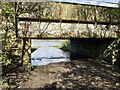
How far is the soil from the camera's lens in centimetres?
789

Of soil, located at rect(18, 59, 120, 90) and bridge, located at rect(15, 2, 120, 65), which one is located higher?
bridge, located at rect(15, 2, 120, 65)

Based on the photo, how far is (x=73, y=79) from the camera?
880cm

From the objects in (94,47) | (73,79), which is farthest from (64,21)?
(94,47)

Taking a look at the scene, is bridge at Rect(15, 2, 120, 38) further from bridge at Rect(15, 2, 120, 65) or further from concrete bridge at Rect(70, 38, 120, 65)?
concrete bridge at Rect(70, 38, 120, 65)

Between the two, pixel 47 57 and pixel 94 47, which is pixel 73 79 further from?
pixel 47 57

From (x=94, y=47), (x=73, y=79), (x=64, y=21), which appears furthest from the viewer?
(x=94, y=47)

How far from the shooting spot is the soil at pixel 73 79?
25.9 ft

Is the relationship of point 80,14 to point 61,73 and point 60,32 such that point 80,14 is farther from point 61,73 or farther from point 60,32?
point 61,73

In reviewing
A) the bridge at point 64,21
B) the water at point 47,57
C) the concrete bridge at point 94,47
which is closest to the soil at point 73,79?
the bridge at point 64,21

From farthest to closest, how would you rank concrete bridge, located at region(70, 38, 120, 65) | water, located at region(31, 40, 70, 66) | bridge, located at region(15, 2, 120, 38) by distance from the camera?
water, located at region(31, 40, 70, 66) < concrete bridge, located at region(70, 38, 120, 65) < bridge, located at region(15, 2, 120, 38)

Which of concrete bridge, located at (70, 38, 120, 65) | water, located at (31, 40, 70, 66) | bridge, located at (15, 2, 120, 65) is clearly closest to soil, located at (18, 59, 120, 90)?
bridge, located at (15, 2, 120, 65)

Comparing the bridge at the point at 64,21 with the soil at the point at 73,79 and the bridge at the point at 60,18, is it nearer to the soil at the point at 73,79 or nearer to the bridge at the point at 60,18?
the bridge at the point at 60,18

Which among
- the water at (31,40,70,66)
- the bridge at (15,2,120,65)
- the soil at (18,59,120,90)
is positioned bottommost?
the water at (31,40,70,66)

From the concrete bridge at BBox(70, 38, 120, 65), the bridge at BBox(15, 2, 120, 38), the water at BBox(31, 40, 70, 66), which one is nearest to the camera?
the bridge at BBox(15, 2, 120, 38)
